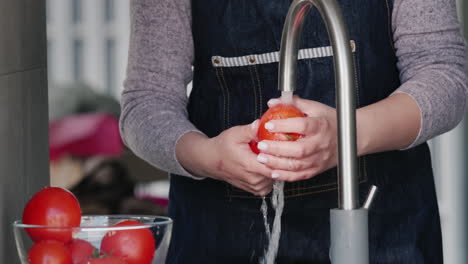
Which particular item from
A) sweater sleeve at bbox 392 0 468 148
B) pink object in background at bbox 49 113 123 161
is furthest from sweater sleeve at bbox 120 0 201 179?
pink object in background at bbox 49 113 123 161

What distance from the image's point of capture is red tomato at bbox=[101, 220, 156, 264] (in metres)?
0.92

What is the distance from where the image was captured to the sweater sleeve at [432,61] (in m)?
1.31

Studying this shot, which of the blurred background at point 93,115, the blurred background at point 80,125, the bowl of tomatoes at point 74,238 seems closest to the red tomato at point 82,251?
the bowl of tomatoes at point 74,238

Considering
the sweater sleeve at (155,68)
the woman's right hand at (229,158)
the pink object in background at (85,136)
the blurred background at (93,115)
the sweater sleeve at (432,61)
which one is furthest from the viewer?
the pink object in background at (85,136)

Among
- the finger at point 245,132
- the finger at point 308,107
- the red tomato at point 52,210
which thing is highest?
the finger at point 308,107

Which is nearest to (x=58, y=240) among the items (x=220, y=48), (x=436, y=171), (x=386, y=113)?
(x=386, y=113)

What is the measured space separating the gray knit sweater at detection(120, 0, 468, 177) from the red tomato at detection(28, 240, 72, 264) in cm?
46

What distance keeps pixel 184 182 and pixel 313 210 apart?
0.24 metres

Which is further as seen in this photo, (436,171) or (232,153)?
(436,171)

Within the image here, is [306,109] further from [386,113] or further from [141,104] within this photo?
[141,104]

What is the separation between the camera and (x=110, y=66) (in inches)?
202

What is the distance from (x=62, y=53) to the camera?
5.14 metres

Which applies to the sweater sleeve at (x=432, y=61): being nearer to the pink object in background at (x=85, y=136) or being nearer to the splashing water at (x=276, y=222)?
the splashing water at (x=276, y=222)

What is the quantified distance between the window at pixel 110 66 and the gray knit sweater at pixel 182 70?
3599mm
